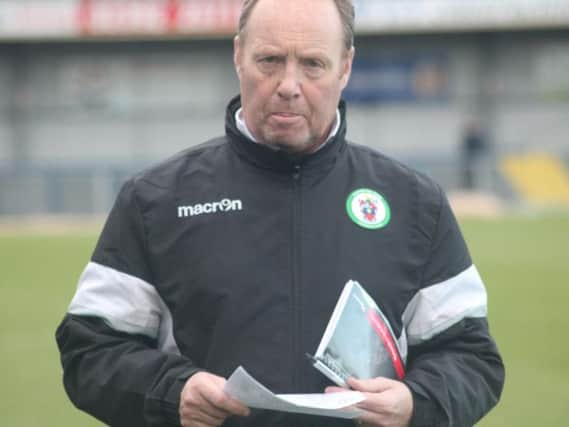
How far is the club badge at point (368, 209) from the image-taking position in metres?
3.15

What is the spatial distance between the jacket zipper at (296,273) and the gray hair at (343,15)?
35cm

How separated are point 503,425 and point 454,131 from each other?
2640 cm

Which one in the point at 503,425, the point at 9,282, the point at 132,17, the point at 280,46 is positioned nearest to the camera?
the point at 280,46

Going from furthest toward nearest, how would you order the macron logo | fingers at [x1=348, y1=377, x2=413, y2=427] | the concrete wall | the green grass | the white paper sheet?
the concrete wall → the green grass → the macron logo → fingers at [x1=348, y1=377, x2=413, y2=427] → the white paper sheet

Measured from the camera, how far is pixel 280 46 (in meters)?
3.03

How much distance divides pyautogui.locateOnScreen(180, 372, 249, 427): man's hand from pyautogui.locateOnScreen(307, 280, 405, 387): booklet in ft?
0.72

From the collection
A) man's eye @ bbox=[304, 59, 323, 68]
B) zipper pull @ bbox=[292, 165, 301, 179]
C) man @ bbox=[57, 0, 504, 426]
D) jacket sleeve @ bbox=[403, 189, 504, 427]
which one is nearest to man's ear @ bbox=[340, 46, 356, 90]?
man @ bbox=[57, 0, 504, 426]

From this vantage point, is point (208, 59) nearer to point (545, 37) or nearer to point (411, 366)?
point (545, 37)

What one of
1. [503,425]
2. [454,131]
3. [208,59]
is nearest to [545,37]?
[454,131]

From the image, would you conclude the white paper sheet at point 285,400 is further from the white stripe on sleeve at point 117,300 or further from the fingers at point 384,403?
the white stripe on sleeve at point 117,300

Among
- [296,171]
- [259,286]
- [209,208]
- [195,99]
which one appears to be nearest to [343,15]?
[296,171]

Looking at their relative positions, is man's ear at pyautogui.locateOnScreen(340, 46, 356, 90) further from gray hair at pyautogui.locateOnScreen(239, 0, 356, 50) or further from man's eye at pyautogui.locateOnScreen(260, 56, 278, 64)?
man's eye at pyautogui.locateOnScreen(260, 56, 278, 64)

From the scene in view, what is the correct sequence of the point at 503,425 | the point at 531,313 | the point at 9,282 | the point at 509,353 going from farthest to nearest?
the point at 9,282 → the point at 531,313 → the point at 509,353 → the point at 503,425

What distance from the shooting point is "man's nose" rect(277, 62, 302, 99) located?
9.93ft
